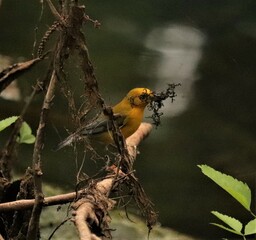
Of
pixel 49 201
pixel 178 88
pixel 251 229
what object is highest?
pixel 178 88

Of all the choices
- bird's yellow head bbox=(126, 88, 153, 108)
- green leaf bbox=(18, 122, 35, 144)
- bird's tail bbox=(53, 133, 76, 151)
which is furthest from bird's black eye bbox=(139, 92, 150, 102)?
green leaf bbox=(18, 122, 35, 144)

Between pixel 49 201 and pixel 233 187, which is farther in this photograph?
pixel 49 201

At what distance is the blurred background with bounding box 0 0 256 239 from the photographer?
116 inches

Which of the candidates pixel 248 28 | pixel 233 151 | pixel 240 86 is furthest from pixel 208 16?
pixel 233 151

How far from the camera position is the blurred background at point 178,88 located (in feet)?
9.67

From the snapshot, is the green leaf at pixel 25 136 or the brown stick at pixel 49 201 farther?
the green leaf at pixel 25 136

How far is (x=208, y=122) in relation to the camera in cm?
312

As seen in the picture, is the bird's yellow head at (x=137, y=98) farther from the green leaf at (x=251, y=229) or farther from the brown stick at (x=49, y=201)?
the green leaf at (x=251, y=229)

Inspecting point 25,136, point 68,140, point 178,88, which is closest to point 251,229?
point 68,140

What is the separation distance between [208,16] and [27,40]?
1042mm

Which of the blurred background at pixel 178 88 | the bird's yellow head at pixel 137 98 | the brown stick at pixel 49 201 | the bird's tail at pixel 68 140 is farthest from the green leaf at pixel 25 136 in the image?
the blurred background at pixel 178 88

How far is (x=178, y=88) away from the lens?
126 inches

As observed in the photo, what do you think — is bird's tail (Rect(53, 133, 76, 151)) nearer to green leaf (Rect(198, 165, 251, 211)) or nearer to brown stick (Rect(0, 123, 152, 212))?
brown stick (Rect(0, 123, 152, 212))

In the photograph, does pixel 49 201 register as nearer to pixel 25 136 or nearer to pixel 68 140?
pixel 68 140
